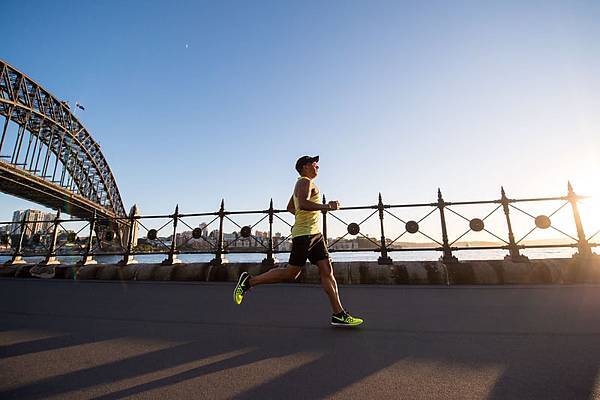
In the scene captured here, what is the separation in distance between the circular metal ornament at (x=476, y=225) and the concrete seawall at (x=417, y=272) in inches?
49.5

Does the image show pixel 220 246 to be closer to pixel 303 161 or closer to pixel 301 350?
pixel 303 161

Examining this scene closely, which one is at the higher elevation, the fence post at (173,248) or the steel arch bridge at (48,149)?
the steel arch bridge at (48,149)

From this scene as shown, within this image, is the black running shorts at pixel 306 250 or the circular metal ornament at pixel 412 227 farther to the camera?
the circular metal ornament at pixel 412 227

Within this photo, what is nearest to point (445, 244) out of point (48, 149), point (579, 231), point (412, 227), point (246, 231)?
point (412, 227)

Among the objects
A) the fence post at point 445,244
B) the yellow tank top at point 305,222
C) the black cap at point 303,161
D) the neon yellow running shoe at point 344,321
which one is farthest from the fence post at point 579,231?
the black cap at point 303,161

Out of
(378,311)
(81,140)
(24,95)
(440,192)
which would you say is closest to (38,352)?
(378,311)

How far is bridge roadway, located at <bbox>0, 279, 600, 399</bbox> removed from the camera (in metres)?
1.49

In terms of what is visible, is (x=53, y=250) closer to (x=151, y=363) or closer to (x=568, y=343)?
(x=151, y=363)

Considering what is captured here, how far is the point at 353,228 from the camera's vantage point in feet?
23.4

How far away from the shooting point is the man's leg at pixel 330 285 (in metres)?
2.87

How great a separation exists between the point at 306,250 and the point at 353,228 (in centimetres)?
432

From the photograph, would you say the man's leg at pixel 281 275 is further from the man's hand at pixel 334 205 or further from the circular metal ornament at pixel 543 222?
the circular metal ornament at pixel 543 222

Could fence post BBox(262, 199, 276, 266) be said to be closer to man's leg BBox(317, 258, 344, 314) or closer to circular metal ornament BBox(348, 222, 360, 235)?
circular metal ornament BBox(348, 222, 360, 235)

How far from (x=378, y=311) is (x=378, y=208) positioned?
11.8 feet
